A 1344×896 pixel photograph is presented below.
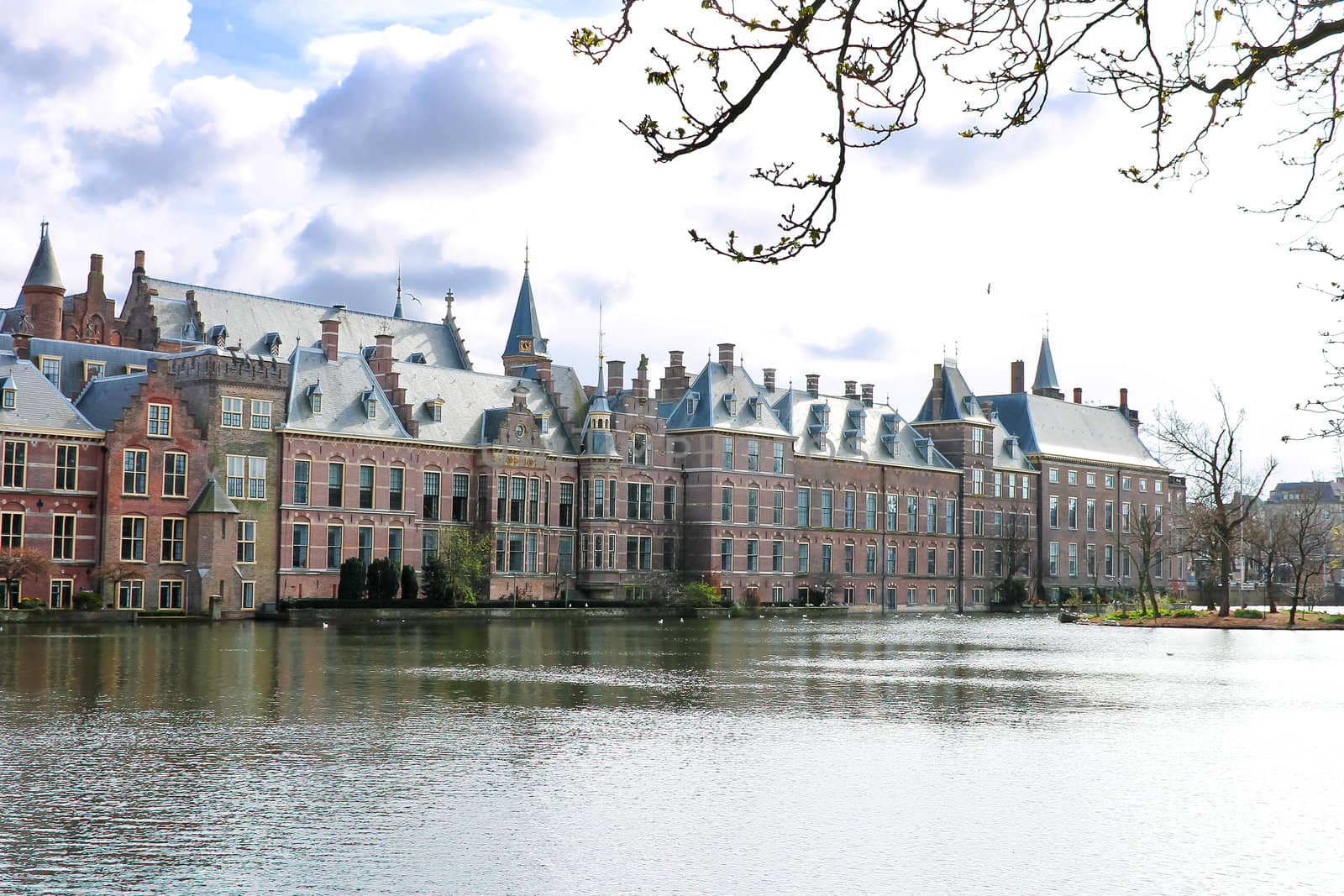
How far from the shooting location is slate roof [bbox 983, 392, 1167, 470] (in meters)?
121

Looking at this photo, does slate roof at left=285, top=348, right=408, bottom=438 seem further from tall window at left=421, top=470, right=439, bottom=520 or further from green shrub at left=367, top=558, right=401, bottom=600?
green shrub at left=367, top=558, right=401, bottom=600

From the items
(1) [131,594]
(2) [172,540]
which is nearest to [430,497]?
(2) [172,540]

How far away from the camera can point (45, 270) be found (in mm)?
74938

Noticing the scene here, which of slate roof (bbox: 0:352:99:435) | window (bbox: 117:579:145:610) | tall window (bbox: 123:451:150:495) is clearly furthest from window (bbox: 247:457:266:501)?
slate roof (bbox: 0:352:99:435)

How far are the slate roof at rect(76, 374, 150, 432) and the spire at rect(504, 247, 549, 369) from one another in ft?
108

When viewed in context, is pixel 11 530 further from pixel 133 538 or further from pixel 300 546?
pixel 300 546

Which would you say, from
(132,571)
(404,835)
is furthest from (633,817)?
(132,571)

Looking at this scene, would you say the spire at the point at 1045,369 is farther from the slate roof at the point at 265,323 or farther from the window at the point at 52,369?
the window at the point at 52,369

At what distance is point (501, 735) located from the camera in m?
19.8

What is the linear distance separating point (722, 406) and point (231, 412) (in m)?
33.9

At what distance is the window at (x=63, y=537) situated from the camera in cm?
6069

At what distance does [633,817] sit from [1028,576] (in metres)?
108

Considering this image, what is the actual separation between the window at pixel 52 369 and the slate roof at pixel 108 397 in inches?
49.0

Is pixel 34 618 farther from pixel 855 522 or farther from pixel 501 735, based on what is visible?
pixel 855 522
